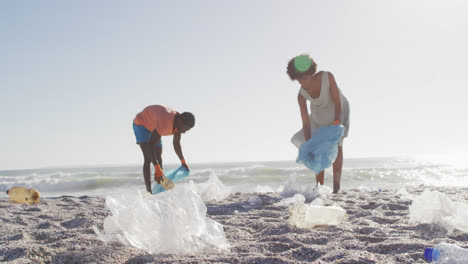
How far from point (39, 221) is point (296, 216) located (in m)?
1.95

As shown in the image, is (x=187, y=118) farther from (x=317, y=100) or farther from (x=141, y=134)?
(x=317, y=100)

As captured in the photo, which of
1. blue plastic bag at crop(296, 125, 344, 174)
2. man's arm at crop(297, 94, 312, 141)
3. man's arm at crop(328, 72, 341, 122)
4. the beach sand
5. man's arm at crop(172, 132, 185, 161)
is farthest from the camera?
man's arm at crop(172, 132, 185, 161)

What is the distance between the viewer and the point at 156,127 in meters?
3.20

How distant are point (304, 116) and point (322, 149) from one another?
52cm

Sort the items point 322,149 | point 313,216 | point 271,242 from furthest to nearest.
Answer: point 322,149 → point 313,216 → point 271,242

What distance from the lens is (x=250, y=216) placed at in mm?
2303

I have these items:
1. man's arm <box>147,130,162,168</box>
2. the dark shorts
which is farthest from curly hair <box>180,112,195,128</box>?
the dark shorts

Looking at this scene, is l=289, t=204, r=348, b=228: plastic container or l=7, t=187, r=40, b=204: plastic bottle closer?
l=289, t=204, r=348, b=228: plastic container

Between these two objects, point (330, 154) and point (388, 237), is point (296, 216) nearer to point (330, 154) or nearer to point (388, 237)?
point (388, 237)

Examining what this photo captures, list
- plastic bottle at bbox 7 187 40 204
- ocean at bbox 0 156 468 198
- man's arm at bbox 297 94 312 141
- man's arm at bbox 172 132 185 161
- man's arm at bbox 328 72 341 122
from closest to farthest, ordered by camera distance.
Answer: man's arm at bbox 328 72 341 122 → man's arm at bbox 297 94 312 141 → plastic bottle at bbox 7 187 40 204 → man's arm at bbox 172 132 185 161 → ocean at bbox 0 156 468 198

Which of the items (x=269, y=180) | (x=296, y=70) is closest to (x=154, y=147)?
(x=296, y=70)

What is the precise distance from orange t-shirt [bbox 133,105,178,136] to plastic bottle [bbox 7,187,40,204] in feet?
5.13

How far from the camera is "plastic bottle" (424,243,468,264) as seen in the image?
1.05 metres

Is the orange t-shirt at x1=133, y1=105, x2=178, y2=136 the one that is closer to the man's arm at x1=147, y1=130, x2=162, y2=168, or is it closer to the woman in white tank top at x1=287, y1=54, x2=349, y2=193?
the man's arm at x1=147, y1=130, x2=162, y2=168
